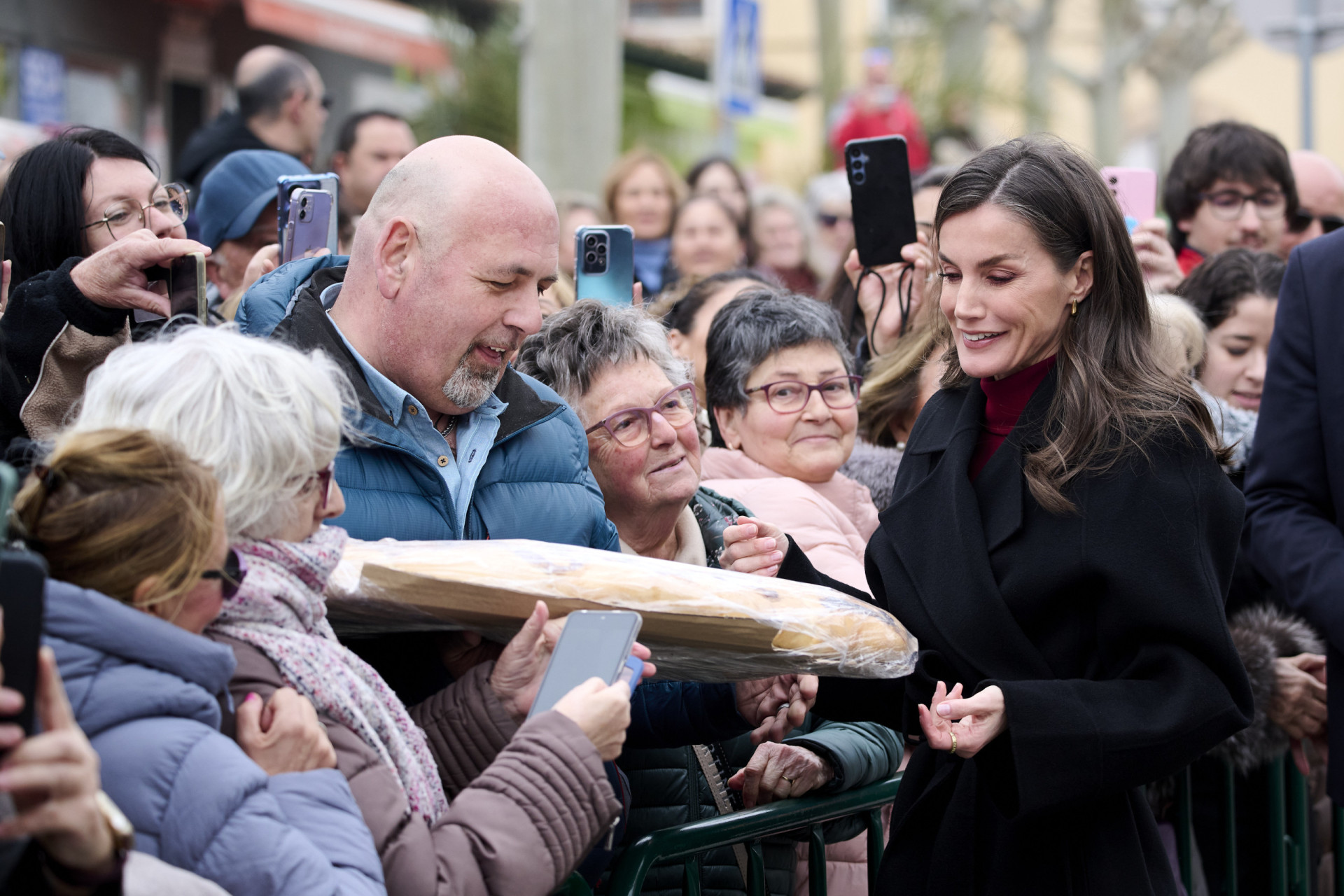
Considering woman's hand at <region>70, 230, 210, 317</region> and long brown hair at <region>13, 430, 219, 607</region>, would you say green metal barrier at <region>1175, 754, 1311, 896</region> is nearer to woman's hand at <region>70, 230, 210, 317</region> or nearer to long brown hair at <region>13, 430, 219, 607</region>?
woman's hand at <region>70, 230, 210, 317</region>

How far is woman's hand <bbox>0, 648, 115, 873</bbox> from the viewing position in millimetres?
1522

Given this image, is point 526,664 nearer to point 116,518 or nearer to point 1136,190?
point 116,518

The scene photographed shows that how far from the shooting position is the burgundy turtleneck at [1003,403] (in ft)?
8.96

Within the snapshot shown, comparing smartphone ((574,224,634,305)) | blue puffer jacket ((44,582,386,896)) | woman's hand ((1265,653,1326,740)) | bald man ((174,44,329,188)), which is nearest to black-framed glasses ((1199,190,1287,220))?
woman's hand ((1265,653,1326,740))

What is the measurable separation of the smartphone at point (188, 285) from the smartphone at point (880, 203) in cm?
199

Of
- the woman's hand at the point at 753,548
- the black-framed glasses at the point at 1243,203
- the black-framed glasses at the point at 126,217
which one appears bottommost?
the woman's hand at the point at 753,548

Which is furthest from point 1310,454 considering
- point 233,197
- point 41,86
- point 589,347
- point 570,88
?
point 41,86

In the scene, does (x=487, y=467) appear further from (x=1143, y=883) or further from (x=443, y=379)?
(x=1143, y=883)

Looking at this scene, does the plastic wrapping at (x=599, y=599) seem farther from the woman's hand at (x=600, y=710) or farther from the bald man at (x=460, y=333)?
the bald man at (x=460, y=333)

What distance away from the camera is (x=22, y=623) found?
1523 millimetres

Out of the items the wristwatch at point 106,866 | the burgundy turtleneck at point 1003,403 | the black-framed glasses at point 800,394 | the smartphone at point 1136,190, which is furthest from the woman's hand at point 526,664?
the smartphone at point 1136,190

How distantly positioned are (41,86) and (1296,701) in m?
10.7

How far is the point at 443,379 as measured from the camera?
269 cm

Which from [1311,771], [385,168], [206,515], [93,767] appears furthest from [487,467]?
[385,168]
